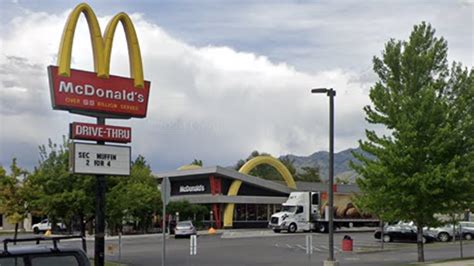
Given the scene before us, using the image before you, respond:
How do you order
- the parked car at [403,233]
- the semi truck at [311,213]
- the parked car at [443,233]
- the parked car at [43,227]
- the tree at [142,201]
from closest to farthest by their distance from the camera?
the parked car at [403,233]
the parked car at [443,233]
the tree at [142,201]
the semi truck at [311,213]
the parked car at [43,227]

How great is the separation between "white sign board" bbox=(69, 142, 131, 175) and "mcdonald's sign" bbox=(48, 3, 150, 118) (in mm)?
1142

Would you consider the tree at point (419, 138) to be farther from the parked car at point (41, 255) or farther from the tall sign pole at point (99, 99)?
the parked car at point (41, 255)

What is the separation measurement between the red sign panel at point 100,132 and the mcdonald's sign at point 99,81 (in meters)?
0.49

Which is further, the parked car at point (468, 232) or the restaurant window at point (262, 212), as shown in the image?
the restaurant window at point (262, 212)

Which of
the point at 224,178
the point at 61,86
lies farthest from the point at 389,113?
the point at 224,178

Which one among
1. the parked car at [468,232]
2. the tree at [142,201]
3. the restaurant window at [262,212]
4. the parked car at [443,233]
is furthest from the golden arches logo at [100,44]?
the restaurant window at [262,212]

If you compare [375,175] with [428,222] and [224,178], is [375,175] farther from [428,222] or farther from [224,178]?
[224,178]

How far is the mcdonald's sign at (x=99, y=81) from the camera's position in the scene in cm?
2217

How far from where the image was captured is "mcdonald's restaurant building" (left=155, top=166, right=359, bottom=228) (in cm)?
6975

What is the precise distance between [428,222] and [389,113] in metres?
4.64

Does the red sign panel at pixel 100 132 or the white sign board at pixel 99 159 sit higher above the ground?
the red sign panel at pixel 100 132

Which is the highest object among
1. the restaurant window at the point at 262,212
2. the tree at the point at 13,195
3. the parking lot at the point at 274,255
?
the tree at the point at 13,195

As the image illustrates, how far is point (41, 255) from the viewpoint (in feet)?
29.4

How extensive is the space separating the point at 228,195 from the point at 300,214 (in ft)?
→ 33.4
